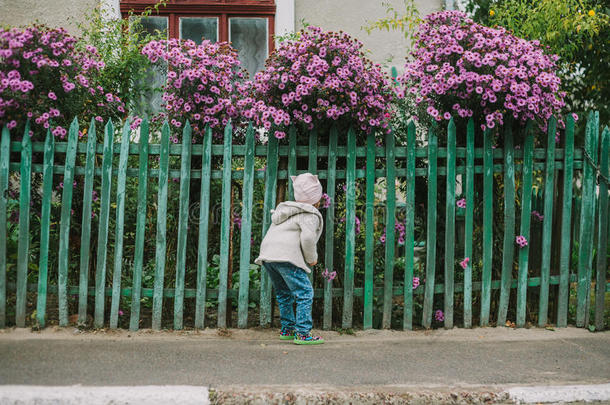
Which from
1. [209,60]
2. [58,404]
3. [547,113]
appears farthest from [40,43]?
[547,113]

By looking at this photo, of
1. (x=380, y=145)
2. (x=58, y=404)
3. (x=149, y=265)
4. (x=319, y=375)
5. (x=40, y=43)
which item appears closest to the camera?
(x=58, y=404)

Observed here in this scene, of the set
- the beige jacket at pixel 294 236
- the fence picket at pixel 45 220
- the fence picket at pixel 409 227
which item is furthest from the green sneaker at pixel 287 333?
the fence picket at pixel 45 220

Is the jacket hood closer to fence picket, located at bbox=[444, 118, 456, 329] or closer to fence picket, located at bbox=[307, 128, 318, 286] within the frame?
fence picket, located at bbox=[307, 128, 318, 286]

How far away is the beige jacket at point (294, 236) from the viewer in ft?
13.8

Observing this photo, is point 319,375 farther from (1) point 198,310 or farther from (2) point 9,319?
(2) point 9,319

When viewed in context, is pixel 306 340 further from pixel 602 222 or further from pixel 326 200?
pixel 602 222

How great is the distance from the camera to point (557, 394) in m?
3.39

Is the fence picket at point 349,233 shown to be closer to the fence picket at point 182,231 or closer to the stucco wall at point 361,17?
the fence picket at point 182,231

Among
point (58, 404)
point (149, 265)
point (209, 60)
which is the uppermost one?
point (209, 60)

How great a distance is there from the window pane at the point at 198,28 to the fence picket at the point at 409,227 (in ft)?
11.4

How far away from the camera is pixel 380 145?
4.71 m

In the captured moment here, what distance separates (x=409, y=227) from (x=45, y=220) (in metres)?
2.83

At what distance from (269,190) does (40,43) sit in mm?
2046

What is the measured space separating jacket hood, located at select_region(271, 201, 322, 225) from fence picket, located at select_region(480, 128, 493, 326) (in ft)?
4.52
